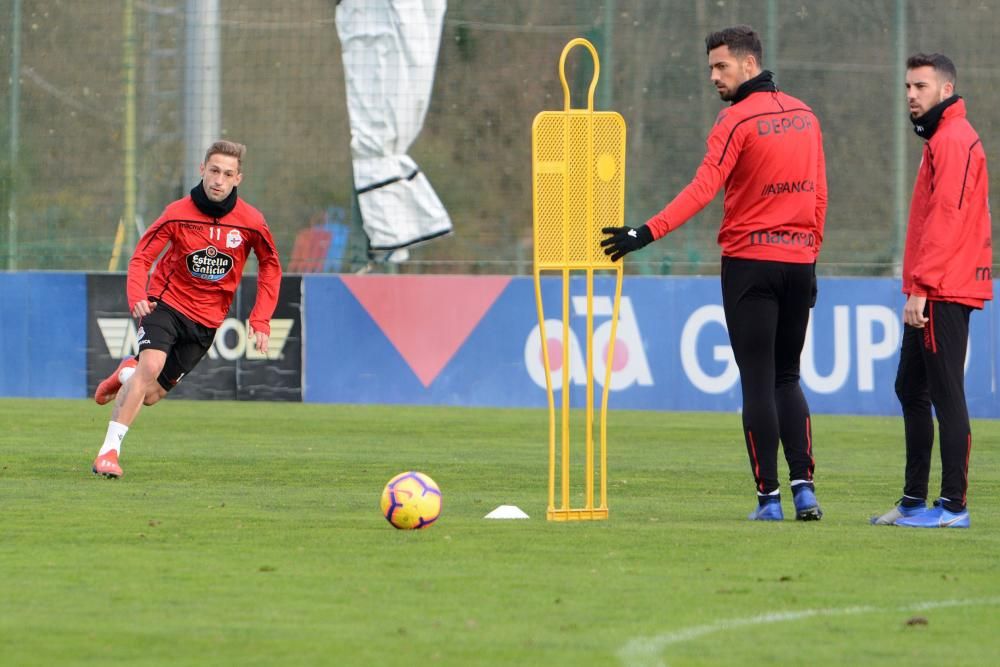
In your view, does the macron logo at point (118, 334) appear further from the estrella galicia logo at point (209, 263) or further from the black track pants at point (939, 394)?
the black track pants at point (939, 394)

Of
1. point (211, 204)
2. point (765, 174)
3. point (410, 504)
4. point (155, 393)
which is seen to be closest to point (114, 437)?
point (155, 393)

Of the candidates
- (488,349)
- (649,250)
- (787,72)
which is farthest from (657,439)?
(787,72)

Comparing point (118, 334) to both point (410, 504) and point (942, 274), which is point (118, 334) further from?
point (942, 274)

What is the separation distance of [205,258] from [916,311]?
4798mm

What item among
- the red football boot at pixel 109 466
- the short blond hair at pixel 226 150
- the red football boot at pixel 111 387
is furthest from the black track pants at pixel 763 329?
the red football boot at pixel 111 387

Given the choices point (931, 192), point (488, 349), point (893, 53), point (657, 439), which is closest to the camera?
point (931, 192)

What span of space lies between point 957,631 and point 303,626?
194 cm

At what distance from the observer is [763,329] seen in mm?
8219

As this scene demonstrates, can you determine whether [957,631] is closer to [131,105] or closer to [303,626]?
[303,626]

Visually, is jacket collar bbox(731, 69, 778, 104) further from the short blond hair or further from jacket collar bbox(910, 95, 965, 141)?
the short blond hair

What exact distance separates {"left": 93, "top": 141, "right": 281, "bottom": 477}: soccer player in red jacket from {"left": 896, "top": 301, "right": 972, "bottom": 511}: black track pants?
4056 mm

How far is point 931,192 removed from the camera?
320 inches

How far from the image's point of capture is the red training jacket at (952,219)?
8031 millimetres

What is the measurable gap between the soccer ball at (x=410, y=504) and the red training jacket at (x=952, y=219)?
2274 mm
